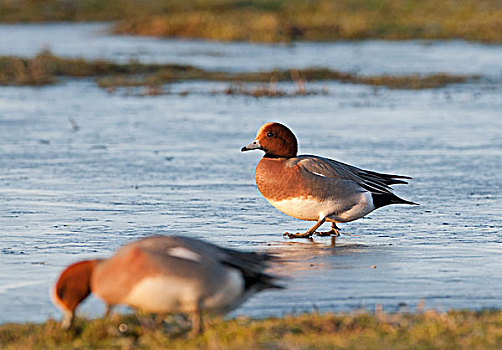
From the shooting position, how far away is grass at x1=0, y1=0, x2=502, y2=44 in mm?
39250

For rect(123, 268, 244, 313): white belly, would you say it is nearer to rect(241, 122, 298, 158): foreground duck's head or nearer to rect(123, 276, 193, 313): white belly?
rect(123, 276, 193, 313): white belly

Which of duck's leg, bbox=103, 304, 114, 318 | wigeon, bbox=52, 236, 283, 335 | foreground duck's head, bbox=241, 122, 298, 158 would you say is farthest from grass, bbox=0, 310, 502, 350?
foreground duck's head, bbox=241, 122, 298, 158

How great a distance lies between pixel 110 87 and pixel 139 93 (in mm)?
1123

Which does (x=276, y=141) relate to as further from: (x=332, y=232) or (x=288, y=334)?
(x=288, y=334)

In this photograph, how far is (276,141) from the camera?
8.36 meters

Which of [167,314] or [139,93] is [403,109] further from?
[167,314]

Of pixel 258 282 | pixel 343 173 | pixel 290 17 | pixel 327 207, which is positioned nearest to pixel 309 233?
pixel 327 207

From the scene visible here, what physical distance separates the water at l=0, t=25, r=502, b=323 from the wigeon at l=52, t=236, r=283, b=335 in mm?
880

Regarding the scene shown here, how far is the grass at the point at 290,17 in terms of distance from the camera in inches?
1545

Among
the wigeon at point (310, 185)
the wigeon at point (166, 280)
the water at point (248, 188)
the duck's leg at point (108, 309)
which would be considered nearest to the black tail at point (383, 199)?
the wigeon at point (310, 185)

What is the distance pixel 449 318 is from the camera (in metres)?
5.28

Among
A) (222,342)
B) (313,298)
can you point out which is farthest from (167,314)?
(313,298)

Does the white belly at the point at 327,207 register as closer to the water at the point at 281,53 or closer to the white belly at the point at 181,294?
the white belly at the point at 181,294

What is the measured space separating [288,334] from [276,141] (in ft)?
11.4
